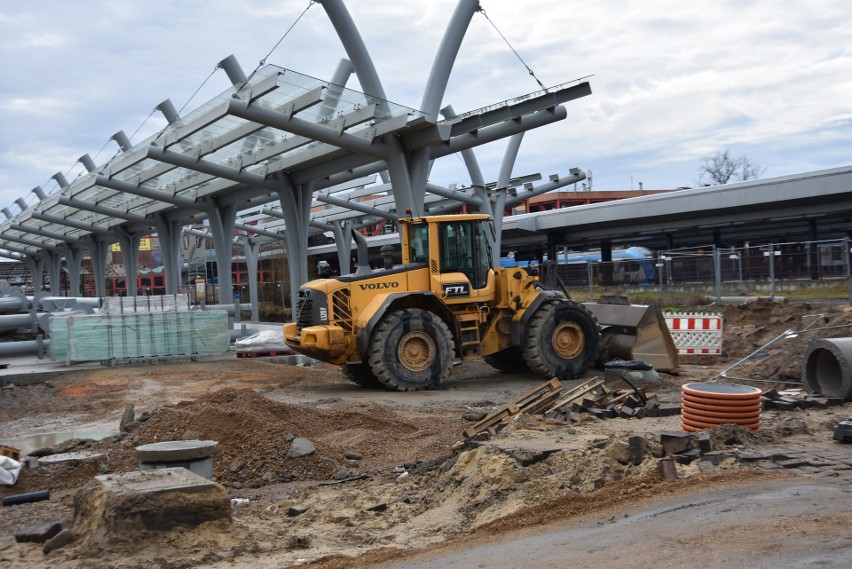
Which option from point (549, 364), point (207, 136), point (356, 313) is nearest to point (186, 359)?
point (207, 136)

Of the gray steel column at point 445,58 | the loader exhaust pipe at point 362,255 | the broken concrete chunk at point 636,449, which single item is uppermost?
the gray steel column at point 445,58

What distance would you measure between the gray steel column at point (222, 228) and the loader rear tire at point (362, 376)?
2063cm

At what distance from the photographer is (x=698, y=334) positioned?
1961cm

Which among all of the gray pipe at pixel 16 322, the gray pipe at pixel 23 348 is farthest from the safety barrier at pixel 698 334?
the gray pipe at pixel 16 322

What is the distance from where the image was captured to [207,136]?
24.4 metres

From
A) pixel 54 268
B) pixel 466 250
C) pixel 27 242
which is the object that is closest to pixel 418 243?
pixel 466 250

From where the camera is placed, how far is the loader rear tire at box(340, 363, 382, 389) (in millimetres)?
16281

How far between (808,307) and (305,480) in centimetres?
1714

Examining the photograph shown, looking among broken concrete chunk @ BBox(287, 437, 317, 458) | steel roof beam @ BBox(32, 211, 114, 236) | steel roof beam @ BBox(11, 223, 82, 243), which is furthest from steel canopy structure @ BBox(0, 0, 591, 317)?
steel roof beam @ BBox(11, 223, 82, 243)

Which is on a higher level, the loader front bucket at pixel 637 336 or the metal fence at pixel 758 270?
the metal fence at pixel 758 270

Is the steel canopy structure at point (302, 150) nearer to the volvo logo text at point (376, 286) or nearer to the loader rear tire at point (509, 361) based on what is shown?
the volvo logo text at point (376, 286)

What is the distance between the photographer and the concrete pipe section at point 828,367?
11188mm

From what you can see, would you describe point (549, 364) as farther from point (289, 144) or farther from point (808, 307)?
point (289, 144)

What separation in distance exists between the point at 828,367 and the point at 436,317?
6.42 metres
